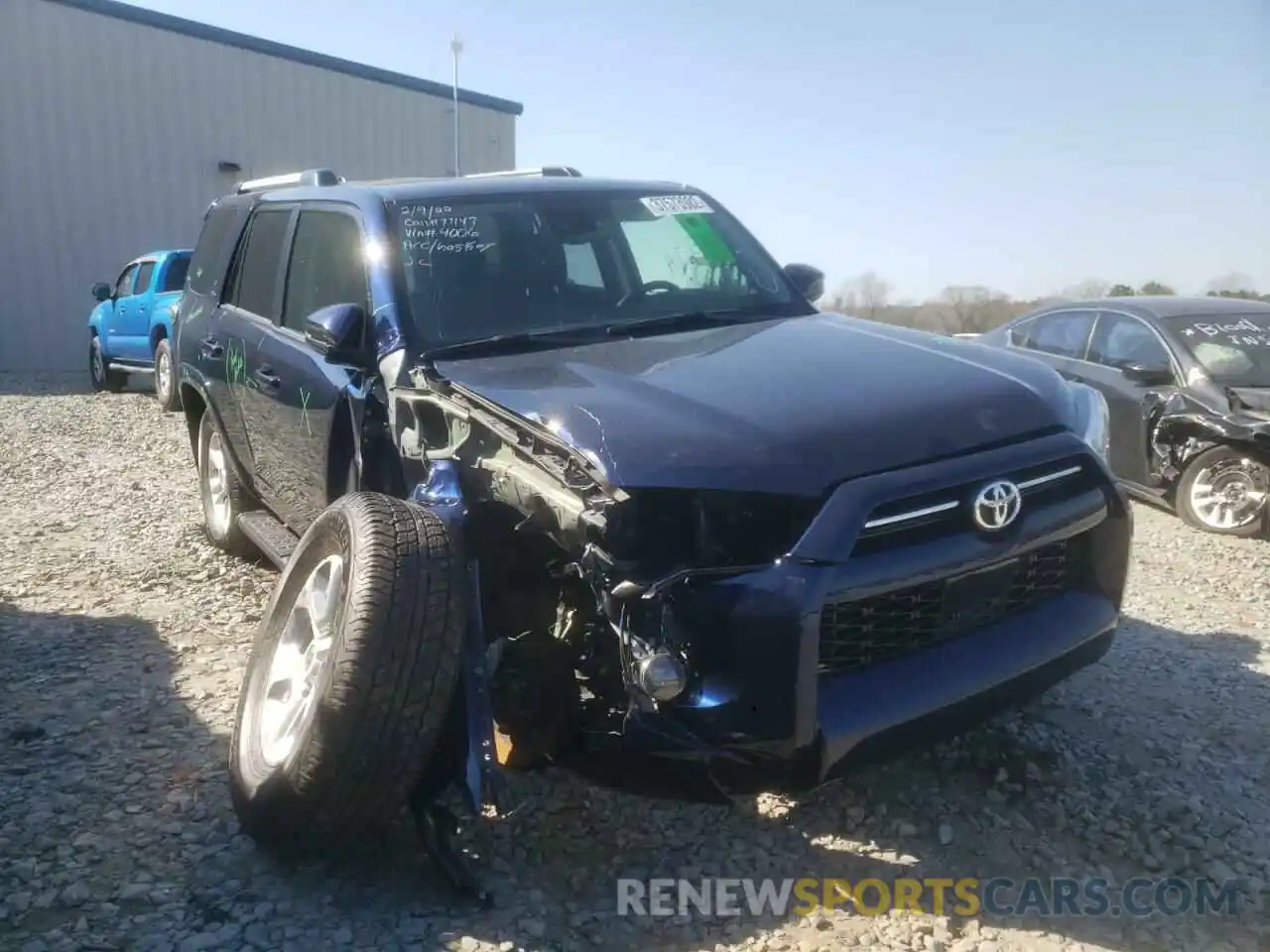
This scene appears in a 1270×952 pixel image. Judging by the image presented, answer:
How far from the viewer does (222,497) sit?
238 inches

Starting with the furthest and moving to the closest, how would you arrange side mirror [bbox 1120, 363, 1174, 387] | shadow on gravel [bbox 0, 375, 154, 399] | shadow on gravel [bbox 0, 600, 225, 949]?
Answer: shadow on gravel [bbox 0, 375, 154, 399], side mirror [bbox 1120, 363, 1174, 387], shadow on gravel [bbox 0, 600, 225, 949]

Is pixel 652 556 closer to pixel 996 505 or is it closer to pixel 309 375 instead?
pixel 996 505

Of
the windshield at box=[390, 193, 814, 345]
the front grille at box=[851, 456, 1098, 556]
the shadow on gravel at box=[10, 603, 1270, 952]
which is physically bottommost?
the shadow on gravel at box=[10, 603, 1270, 952]

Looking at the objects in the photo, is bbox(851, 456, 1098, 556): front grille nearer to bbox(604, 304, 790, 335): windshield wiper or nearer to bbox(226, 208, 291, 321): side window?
bbox(604, 304, 790, 335): windshield wiper

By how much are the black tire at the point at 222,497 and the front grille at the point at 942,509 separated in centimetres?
392

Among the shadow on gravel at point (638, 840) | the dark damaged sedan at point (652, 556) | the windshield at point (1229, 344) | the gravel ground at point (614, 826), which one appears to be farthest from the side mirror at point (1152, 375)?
the dark damaged sedan at point (652, 556)

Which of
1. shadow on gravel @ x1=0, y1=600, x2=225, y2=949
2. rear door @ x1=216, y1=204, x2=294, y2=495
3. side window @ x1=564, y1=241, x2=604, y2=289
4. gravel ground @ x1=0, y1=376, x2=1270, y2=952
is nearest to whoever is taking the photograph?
gravel ground @ x1=0, y1=376, x2=1270, y2=952

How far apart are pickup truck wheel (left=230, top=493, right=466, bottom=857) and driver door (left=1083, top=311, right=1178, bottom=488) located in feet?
17.7

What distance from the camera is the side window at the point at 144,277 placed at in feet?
44.3

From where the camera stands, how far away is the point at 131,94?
1828 cm

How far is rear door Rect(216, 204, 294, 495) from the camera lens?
15.7 ft

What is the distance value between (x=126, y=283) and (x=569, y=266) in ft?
39.1

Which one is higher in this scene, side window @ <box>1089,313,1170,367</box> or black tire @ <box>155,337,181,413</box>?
side window @ <box>1089,313,1170,367</box>

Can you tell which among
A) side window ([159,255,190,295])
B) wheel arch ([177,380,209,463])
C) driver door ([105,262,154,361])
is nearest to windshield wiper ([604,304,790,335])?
wheel arch ([177,380,209,463])
